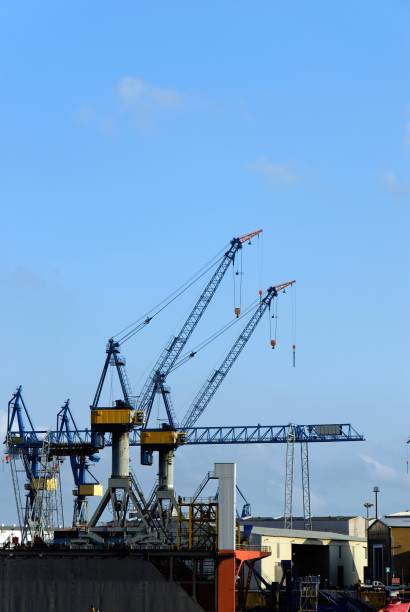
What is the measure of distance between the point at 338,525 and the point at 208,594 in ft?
246

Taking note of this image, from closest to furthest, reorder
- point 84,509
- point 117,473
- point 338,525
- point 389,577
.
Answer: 1. point 389,577
2. point 117,473
3. point 338,525
4. point 84,509

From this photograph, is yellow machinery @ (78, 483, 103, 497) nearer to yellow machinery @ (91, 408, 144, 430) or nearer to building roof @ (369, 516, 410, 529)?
yellow machinery @ (91, 408, 144, 430)

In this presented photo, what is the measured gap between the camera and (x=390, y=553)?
12162 centimetres

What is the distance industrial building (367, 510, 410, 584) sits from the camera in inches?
4747

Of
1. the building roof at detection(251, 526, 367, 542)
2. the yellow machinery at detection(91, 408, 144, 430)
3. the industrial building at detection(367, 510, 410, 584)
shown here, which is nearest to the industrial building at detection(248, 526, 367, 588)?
the building roof at detection(251, 526, 367, 542)

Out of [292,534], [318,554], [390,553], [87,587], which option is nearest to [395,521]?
[390,553]

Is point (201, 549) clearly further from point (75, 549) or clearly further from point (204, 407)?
point (204, 407)

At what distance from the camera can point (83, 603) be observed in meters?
93.7

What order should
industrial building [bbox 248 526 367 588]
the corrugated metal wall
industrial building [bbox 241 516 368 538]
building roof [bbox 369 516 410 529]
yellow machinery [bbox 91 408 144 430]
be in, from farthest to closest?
industrial building [bbox 241 516 368 538] → yellow machinery [bbox 91 408 144 430] → building roof [bbox 369 516 410 529] → industrial building [bbox 248 526 367 588] → the corrugated metal wall

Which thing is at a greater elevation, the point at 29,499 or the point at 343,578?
the point at 29,499

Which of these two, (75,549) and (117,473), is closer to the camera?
(75,549)

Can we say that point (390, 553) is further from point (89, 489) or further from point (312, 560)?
point (89, 489)

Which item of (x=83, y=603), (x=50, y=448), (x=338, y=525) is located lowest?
(x=83, y=603)

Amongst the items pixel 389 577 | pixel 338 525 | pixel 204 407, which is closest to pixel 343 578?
pixel 389 577
